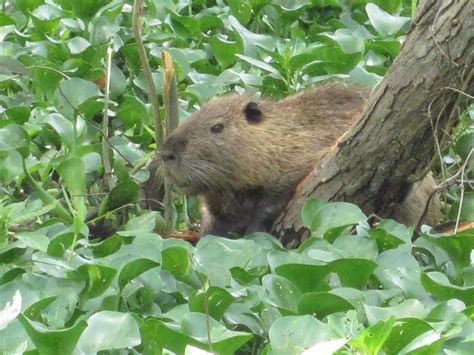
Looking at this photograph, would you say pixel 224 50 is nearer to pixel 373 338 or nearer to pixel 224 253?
pixel 224 253


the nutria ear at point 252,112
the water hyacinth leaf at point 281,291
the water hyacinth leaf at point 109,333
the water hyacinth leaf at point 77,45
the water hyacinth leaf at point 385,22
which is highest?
the water hyacinth leaf at point 109,333

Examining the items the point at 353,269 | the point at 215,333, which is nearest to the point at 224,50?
the point at 353,269

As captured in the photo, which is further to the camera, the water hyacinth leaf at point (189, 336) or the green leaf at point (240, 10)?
the green leaf at point (240, 10)

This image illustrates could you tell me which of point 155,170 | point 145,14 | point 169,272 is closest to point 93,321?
point 169,272

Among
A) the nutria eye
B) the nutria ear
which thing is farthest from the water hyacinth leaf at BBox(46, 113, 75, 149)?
the nutria ear

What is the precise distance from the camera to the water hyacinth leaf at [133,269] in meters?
3.51

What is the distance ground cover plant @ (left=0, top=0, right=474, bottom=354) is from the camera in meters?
3.17

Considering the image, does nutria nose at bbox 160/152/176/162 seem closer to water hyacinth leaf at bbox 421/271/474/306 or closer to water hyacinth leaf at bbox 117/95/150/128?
water hyacinth leaf at bbox 117/95/150/128

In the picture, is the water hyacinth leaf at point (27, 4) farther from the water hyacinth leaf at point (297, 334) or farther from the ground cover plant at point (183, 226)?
the water hyacinth leaf at point (297, 334)

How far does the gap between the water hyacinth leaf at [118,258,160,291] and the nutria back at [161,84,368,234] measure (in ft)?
4.56

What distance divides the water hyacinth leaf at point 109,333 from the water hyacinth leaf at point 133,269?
0.92 ft

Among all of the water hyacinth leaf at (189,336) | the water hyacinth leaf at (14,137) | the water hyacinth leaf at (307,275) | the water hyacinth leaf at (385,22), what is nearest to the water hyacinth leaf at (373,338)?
the water hyacinth leaf at (189,336)

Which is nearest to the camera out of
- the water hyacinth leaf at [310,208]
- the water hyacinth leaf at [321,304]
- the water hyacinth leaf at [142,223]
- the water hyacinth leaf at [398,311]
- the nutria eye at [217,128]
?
the water hyacinth leaf at [398,311]

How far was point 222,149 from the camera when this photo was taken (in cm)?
512
